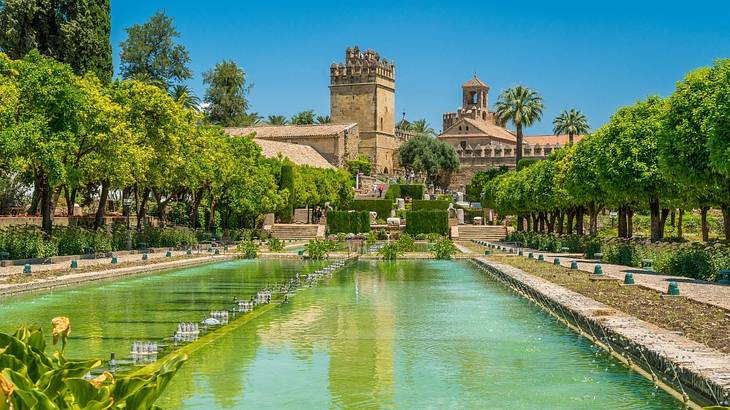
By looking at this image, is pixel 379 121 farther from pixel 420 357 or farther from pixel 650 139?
pixel 420 357

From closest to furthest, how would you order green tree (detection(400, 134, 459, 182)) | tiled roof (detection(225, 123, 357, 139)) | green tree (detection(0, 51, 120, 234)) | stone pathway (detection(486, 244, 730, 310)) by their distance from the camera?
stone pathway (detection(486, 244, 730, 310))
green tree (detection(0, 51, 120, 234))
tiled roof (detection(225, 123, 357, 139))
green tree (detection(400, 134, 459, 182))

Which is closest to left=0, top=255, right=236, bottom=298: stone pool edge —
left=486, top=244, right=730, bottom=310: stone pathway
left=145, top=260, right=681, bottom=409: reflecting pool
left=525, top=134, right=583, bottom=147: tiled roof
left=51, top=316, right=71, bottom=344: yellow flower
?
left=145, top=260, right=681, bottom=409: reflecting pool

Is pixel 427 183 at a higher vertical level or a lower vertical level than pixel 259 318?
higher

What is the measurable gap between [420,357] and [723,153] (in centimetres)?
977

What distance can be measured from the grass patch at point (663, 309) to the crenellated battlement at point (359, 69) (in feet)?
280

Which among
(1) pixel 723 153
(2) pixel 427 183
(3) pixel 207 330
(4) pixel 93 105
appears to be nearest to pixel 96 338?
(3) pixel 207 330

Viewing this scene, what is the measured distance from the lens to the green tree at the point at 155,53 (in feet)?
214

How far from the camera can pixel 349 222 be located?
5528 centimetres

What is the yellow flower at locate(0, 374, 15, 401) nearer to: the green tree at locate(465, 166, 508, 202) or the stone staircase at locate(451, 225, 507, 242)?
the stone staircase at locate(451, 225, 507, 242)

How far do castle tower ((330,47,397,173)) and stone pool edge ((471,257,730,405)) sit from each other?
87.4 m

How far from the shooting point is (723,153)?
700 inches

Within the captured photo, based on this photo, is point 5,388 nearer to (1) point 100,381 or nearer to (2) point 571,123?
(1) point 100,381

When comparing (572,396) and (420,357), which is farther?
(420,357)

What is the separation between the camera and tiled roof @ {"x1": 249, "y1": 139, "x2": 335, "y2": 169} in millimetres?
77062
